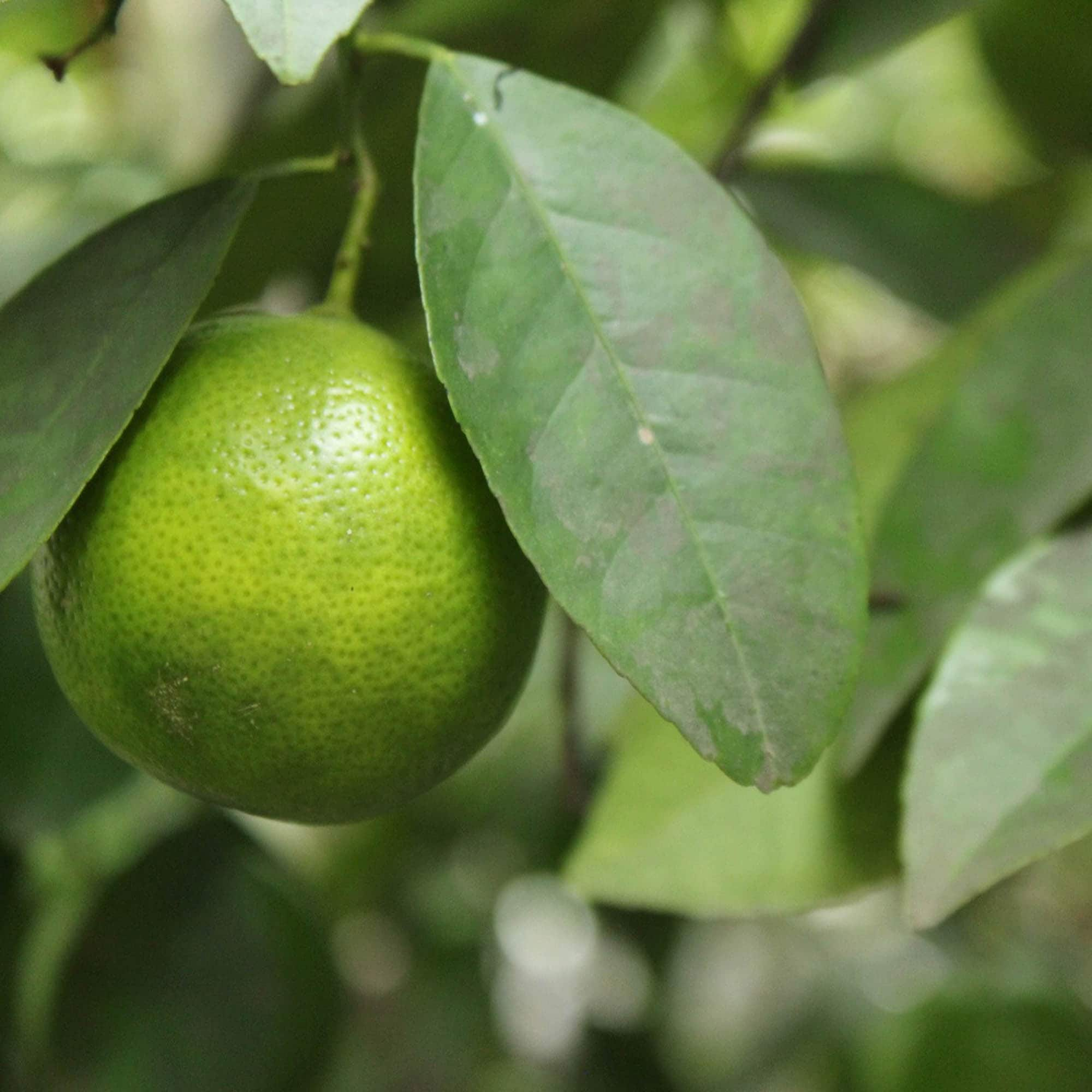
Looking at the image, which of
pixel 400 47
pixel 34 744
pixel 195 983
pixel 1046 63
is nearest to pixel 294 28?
pixel 400 47

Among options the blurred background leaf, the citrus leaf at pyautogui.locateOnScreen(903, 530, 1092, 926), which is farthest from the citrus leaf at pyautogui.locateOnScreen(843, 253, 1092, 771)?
the blurred background leaf

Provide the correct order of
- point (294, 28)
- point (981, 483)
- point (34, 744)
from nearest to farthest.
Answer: point (294, 28), point (981, 483), point (34, 744)

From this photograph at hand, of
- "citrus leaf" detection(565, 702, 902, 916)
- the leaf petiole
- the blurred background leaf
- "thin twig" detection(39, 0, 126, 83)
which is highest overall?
"thin twig" detection(39, 0, 126, 83)

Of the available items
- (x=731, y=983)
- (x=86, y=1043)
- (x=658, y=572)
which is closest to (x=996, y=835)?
(x=658, y=572)

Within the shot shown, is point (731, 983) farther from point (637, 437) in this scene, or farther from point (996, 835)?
point (637, 437)

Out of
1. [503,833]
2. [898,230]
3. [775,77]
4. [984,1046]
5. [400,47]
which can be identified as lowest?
[984,1046]

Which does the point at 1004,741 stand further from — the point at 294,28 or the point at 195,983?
the point at 195,983

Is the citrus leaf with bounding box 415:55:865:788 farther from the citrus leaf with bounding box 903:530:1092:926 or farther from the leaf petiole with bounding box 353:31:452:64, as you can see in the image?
the citrus leaf with bounding box 903:530:1092:926
